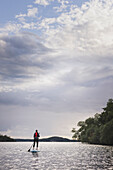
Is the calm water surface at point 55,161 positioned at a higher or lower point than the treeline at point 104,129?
lower

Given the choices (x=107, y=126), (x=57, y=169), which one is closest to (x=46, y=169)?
(x=57, y=169)

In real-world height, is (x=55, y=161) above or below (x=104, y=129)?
below

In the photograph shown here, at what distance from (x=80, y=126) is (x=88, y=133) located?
57.4 m

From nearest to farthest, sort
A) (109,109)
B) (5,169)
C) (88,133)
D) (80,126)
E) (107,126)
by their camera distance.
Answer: (5,169) → (107,126) → (109,109) → (88,133) → (80,126)

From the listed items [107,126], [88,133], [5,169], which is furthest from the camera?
[88,133]

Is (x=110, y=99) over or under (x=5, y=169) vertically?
over

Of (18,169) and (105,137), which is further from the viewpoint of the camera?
(105,137)

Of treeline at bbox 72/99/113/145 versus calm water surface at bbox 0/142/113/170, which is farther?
treeline at bbox 72/99/113/145

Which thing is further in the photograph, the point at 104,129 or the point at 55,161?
the point at 104,129

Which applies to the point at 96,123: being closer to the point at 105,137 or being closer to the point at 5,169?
the point at 105,137

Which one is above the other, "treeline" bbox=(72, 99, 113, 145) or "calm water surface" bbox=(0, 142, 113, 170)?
"treeline" bbox=(72, 99, 113, 145)

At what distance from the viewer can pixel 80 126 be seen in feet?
648

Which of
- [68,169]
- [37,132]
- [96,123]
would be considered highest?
[96,123]

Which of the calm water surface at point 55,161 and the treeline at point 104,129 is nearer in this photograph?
the calm water surface at point 55,161
